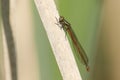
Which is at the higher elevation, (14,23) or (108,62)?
(14,23)

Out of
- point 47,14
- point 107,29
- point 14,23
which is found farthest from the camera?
point 107,29

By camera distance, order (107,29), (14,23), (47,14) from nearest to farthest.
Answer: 1. (47,14)
2. (14,23)
3. (107,29)

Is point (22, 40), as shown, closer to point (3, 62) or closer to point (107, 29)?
point (3, 62)

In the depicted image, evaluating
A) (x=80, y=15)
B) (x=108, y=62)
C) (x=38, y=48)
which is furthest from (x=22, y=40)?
(x=108, y=62)

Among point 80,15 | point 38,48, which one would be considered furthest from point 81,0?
point 38,48

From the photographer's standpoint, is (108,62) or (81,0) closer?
(81,0)

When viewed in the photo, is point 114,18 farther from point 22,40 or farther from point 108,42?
point 22,40
